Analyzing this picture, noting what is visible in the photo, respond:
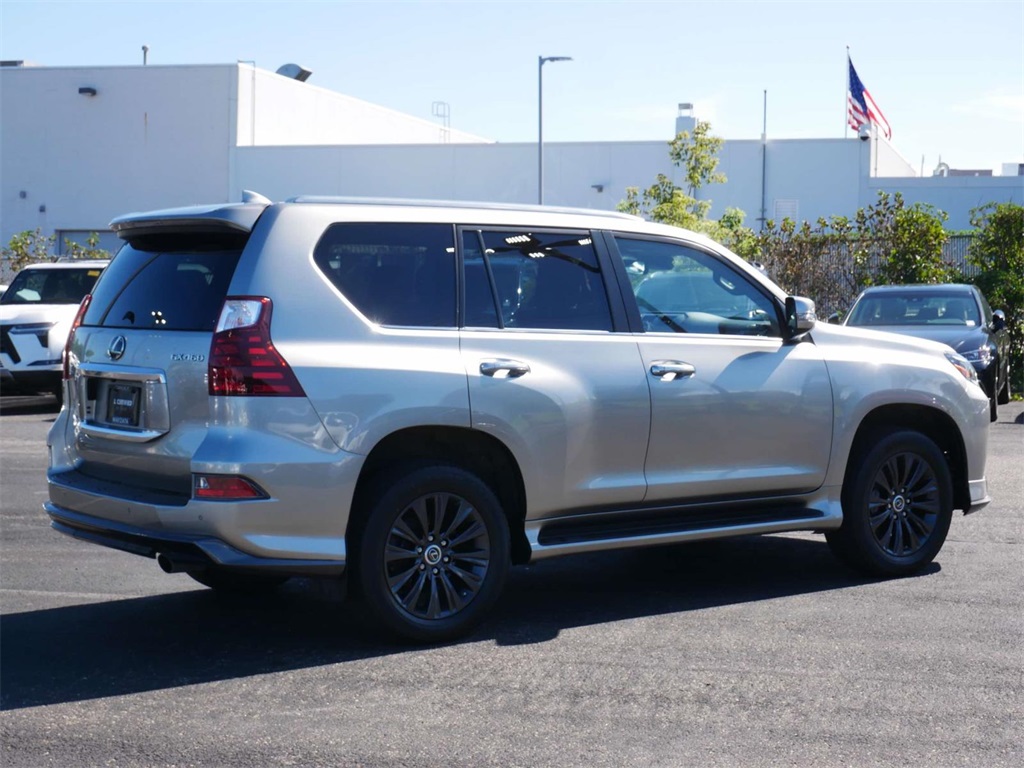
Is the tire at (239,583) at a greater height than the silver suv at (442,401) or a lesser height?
lesser

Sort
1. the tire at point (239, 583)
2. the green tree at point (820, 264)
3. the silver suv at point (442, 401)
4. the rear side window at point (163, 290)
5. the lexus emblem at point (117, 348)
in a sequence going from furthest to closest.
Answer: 1. the green tree at point (820, 264)
2. the tire at point (239, 583)
3. the lexus emblem at point (117, 348)
4. the rear side window at point (163, 290)
5. the silver suv at point (442, 401)

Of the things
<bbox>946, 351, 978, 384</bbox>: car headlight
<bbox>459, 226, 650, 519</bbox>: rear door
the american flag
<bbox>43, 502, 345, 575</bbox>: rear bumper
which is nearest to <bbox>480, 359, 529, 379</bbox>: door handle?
<bbox>459, 226, 650, 519</bbox>: rear door

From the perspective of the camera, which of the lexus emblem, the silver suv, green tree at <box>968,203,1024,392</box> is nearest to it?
the silver suv

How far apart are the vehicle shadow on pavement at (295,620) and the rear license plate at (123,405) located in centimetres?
103

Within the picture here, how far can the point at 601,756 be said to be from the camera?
470 cm

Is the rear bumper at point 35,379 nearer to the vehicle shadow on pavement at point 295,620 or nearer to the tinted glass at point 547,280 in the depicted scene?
the vehicle shadow on pavement at point 295,620

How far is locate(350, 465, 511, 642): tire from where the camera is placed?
Answer: 5.98m

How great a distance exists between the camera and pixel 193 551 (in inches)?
225

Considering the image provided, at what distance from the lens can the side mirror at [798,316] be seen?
7.24m

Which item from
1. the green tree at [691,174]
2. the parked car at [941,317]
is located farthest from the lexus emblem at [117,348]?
the green tree at [691,174]

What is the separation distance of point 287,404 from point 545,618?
187 cm

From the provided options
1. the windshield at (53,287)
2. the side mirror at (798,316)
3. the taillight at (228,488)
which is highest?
the windshield at (53,287)

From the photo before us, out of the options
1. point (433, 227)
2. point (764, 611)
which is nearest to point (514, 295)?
point (433, 227)

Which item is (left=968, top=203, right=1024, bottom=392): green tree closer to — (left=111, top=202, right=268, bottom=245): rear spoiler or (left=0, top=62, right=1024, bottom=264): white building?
(left=111, top=202, right=268, bottom=245): rear spoiler
